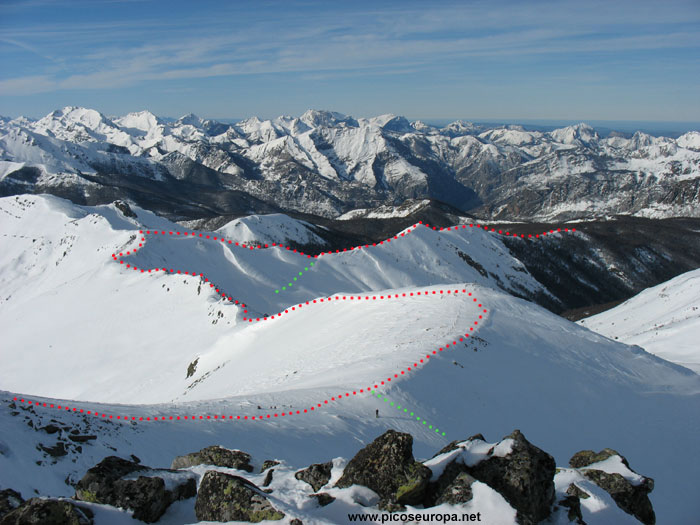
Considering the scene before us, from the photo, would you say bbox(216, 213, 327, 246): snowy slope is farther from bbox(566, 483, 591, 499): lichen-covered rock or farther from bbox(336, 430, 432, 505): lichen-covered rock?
bbox(566, 483, 591, 499): lichen-covered rock

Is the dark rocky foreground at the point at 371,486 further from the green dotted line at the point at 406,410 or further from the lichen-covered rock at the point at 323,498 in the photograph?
the green dotted line at the point at 406,410

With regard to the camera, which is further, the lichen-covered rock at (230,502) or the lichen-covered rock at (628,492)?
the lichen-covered rock at (628,492)

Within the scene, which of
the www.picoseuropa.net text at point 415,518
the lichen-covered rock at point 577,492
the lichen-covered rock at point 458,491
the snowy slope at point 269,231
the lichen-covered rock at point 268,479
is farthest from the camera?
the snowy slope at point 269,231

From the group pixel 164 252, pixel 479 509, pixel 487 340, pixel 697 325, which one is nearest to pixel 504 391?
pixel 487 340

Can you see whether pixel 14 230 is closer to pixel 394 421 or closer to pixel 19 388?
pixel 19 388

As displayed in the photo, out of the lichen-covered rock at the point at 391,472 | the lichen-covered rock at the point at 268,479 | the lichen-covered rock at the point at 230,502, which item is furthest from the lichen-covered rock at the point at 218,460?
the lichen-covered rock at the point at 391,472
